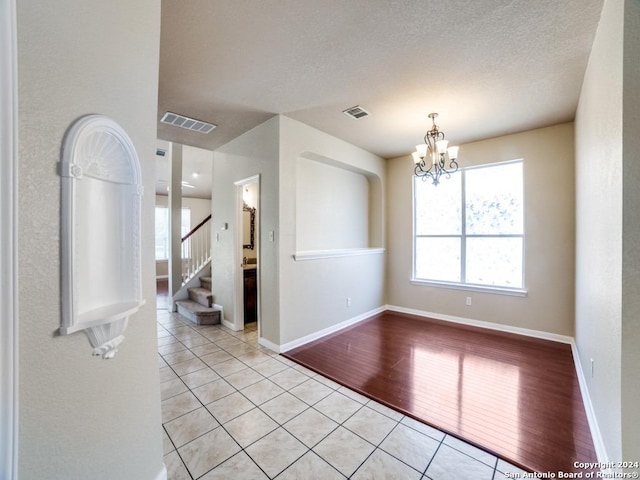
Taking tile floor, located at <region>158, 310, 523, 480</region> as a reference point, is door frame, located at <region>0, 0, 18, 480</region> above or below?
above

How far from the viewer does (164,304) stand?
18.7 ft

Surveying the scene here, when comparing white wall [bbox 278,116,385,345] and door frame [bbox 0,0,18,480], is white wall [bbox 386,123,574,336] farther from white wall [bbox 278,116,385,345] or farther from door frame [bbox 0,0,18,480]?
door frame [bbox 0,0,18,480]

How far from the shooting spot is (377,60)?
219 centimetres

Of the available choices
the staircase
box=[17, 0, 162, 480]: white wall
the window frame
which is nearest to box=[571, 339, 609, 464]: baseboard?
the window frame

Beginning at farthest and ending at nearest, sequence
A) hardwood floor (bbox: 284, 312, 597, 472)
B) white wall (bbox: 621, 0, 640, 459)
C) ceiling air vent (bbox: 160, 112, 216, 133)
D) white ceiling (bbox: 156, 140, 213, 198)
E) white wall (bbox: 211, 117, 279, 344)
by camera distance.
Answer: white ceiling (bbox: 156, 140, 213, 198) < white wall (bbox: 211, 117, 279, 344) < ceiling air vent (bbox: 160, 112, 216, 133) < hardwood floor (bbox: 284, 312, 597, 472) < white wall (bbox: 621, 0, 640, 459)

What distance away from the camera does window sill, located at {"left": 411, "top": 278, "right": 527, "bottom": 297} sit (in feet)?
12.5

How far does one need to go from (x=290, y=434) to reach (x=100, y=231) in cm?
175

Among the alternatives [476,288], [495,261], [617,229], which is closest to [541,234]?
→ [495,261]

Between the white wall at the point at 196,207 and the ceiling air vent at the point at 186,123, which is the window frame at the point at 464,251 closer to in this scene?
the ceiling air vent at the point at 186,123

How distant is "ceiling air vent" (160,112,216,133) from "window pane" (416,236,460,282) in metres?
3.76

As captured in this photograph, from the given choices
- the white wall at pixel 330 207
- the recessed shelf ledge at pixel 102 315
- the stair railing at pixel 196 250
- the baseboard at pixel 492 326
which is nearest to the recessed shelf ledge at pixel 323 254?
the white wall at pixel 330 207

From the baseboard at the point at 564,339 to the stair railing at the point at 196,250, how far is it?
12.6 ft

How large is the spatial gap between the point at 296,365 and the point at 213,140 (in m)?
3.31

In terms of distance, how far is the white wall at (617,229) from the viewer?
1255 mm
